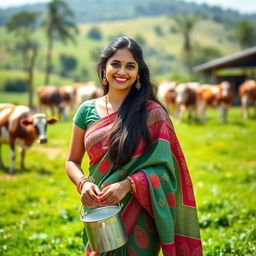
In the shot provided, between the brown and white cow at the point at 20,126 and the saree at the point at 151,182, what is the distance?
5.70m

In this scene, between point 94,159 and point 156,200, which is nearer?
point 156,200

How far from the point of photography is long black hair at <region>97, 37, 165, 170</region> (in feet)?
8.00

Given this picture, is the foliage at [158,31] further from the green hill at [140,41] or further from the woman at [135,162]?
the woman at [135,162]

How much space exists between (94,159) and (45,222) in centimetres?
291

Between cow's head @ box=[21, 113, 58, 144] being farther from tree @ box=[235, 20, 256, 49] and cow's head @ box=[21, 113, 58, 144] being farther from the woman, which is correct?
tree @ box=[235, 20, 256, 49]

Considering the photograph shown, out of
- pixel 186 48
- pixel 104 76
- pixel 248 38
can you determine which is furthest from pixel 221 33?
pixel 104 76

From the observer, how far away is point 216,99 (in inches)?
679

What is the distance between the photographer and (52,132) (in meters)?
15.1

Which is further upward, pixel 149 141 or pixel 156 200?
pixel 149 141

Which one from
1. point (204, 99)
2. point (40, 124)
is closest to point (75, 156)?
point (40, 124)

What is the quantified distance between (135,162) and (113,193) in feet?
0.97

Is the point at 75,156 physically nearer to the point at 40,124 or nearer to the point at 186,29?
the point at 40,124

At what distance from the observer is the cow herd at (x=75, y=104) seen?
832cm

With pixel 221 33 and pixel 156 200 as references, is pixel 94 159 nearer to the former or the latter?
pixel 156 200
